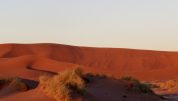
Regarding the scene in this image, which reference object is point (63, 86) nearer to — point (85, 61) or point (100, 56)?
point (85, 61)

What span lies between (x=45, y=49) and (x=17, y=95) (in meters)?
64.9

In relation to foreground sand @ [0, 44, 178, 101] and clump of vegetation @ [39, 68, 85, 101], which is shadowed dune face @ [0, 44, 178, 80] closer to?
foreground sand @ [0, 44, 178, 101]

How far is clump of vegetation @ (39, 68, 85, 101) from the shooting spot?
18562mm

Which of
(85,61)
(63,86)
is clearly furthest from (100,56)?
(63,86)

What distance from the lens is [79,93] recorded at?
19219mm

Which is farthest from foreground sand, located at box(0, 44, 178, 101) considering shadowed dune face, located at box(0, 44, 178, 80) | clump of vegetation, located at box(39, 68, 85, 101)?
clump of vegetation, located at box(39, 68, 85, 101)

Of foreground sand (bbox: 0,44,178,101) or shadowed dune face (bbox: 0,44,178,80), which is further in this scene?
shadowed dune face (bbox: 0,44,178,80)

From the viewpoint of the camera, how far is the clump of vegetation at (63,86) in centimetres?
1856

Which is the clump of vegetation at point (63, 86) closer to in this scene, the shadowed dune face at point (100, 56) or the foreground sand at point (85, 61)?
the foreground sand at point (85, 61)

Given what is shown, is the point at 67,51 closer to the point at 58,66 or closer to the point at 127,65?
the point at 127,65

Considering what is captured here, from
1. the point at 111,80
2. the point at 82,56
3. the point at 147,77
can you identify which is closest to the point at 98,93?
the point at 111,80

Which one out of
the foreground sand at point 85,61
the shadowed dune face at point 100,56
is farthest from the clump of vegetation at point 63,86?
the shadowed dune face at point 100,56

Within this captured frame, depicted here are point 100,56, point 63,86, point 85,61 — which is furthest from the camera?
point 100,56

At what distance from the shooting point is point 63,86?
19.0 metres
